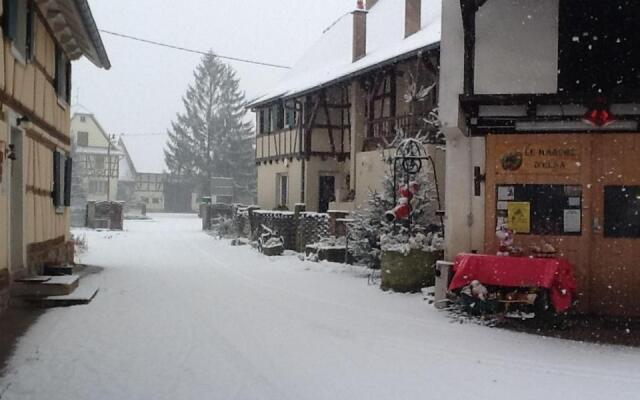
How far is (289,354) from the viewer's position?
675cm

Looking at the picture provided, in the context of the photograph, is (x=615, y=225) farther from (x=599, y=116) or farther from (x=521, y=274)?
(x=521, y=274)

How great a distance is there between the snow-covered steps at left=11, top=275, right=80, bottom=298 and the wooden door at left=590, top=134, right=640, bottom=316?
7356mm

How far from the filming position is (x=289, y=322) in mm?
8484

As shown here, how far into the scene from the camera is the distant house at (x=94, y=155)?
196 feet

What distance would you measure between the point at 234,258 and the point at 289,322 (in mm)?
9828

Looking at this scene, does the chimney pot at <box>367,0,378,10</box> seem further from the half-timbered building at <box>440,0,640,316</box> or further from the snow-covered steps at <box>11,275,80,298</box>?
the snow-covered steps at <box>11,275,80,298</box>

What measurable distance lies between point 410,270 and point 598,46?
15.0 feet

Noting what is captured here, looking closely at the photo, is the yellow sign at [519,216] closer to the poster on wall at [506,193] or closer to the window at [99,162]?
the poster on wall at [506,193]

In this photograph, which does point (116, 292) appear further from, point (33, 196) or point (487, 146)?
point (487, 146)

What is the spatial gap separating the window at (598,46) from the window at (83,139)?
5673 centimetres

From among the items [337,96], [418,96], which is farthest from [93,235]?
[418,96]

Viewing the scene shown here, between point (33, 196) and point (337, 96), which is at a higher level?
point (337, 96)

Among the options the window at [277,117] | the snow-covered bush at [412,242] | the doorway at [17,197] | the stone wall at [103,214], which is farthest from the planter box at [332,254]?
the stone wall at [103,214]

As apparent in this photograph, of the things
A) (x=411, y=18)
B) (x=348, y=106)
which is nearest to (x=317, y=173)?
(x=348, y=106)
